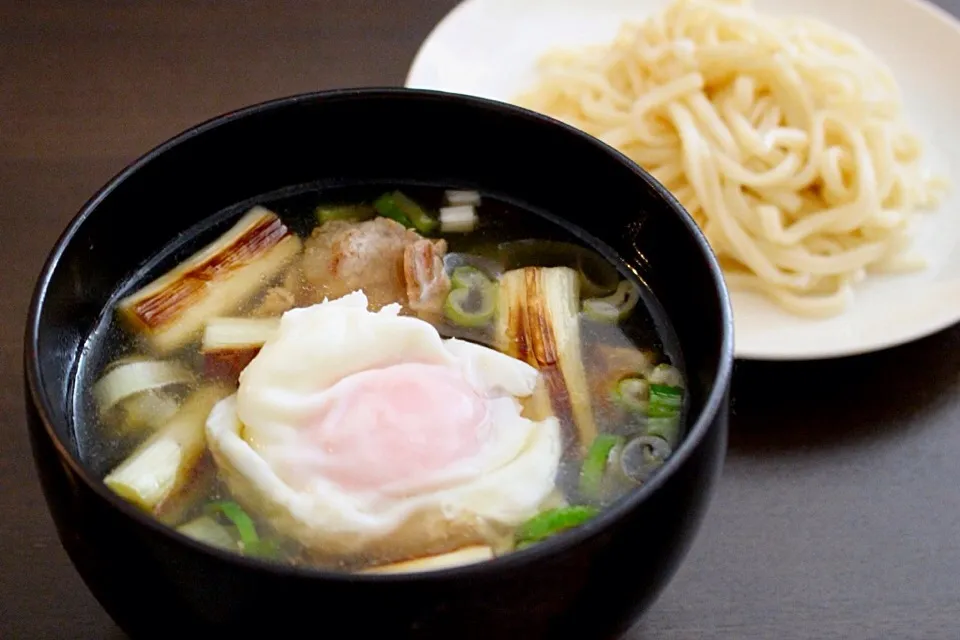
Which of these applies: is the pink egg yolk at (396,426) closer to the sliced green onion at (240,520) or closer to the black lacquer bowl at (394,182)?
the sliced green onion at (240,520)

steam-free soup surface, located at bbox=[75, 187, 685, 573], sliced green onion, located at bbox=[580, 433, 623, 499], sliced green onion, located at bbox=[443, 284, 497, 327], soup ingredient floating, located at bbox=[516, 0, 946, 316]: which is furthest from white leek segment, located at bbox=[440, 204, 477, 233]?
soup ingredient floating, located at bbox=[516, 0, 946, 316]

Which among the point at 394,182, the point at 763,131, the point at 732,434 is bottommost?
the point at 732,434

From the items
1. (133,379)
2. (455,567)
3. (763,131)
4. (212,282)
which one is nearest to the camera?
(455,567)

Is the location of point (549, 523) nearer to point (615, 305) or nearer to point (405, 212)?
point (615, 305)

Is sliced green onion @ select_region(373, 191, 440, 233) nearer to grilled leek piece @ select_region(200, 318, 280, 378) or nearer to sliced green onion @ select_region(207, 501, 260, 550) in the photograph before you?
grilled leek piece @ select_region(200, 318, 280, 378)

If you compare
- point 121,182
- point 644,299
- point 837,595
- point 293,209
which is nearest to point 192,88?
point 293,209

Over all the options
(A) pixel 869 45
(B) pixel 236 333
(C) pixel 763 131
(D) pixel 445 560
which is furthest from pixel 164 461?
(A) pixel 869 45

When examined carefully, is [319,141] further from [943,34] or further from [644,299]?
[943,34]

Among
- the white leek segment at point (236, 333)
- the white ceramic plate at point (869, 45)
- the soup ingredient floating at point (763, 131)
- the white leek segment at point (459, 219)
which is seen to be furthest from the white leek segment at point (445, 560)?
the soup ingredient floating at point (763, 131)
